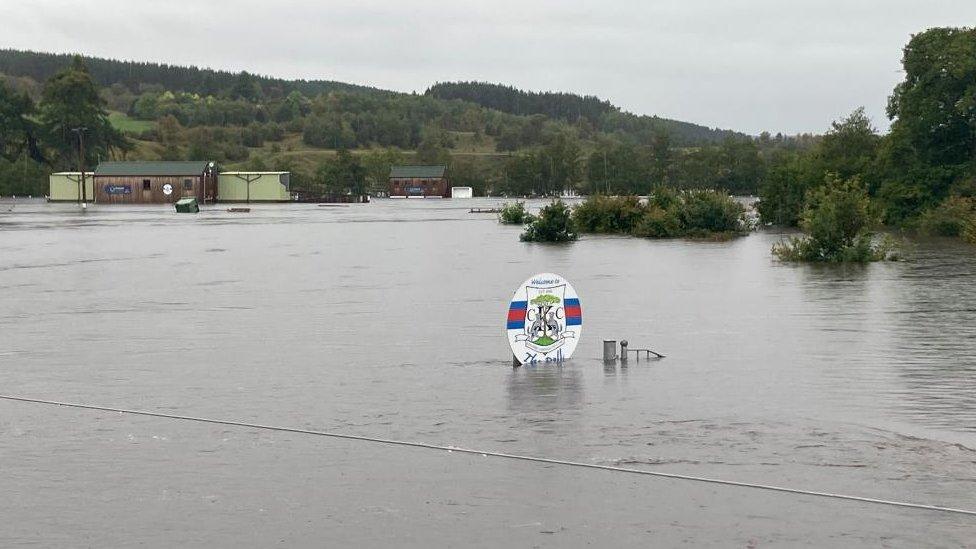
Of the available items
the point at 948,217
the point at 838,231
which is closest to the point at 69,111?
the point at 948,217

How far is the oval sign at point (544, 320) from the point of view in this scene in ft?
55.2

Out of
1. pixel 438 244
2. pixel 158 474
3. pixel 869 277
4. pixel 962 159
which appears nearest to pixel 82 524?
pixel 158 474

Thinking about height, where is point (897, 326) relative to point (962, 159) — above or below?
below

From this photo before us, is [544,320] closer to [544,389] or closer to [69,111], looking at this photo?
[544,389]

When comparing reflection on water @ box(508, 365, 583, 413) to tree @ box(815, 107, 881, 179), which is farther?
tree @ box(815, 107, 881, 179)

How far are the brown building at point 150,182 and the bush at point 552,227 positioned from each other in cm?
10148

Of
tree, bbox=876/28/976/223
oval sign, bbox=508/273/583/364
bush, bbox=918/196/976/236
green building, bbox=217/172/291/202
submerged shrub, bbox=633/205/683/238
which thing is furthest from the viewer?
green building, bbox=217/172/291/202

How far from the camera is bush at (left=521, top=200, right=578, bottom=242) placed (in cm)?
5934

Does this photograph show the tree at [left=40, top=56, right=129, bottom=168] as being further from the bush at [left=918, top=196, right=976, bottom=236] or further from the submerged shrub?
the bush at [left=918, top=196, right=976, bottom=236]

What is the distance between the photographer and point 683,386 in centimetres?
1622

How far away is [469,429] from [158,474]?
11.5ft

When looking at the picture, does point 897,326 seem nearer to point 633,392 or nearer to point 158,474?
point 633,392

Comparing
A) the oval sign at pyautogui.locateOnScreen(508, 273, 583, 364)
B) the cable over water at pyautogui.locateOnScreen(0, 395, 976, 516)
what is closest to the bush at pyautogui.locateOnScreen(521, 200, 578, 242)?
the oval sign at pyautogui.locateOnScreen(508, 273, 583, 364)

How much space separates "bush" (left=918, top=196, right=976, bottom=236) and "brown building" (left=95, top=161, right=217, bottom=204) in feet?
350
